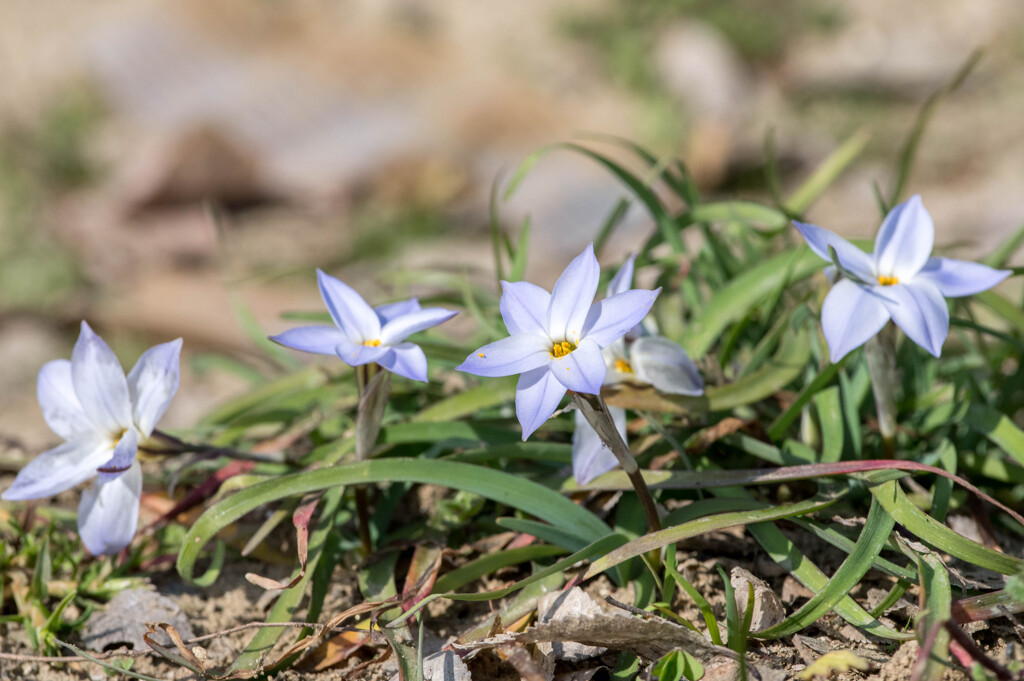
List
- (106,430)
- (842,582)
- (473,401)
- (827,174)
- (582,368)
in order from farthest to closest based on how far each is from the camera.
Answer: (827,174), (473,401), (106,430), (842,582), (582,368)

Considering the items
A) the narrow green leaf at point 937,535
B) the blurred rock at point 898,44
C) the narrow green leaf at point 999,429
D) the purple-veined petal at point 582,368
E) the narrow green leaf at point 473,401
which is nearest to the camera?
the purple-veined petal at point 582,368

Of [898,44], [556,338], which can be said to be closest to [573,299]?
[556,338]

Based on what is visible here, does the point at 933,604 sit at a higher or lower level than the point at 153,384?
lower

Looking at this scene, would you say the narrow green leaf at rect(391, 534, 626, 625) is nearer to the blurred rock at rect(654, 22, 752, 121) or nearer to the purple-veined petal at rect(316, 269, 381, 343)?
the purple-veined petal at rect(316, 269, 381, 343)

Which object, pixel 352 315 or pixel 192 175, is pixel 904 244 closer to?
pixel 352 315

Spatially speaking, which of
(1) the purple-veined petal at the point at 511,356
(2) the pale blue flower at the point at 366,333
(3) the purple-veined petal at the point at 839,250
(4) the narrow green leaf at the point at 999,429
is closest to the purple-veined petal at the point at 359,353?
(2) the pale blue flower at the point at 366,333

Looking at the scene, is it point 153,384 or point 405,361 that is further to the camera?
point 153,384

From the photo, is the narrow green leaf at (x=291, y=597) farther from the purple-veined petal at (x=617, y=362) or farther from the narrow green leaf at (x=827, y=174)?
the narrow green leaf at (x=827, y=174)
